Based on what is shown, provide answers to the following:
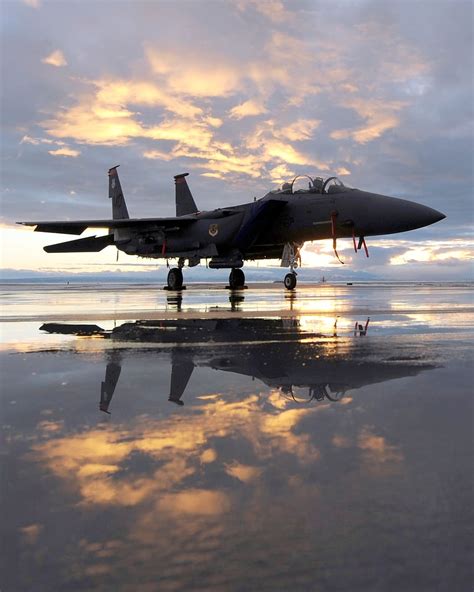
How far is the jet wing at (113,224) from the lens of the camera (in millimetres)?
20828

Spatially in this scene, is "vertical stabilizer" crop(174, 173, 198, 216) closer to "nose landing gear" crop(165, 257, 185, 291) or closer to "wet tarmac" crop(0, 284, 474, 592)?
"nose landing gear" crop(165, 257, 185, 291)

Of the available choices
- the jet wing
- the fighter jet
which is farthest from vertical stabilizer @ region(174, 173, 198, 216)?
the jet wing

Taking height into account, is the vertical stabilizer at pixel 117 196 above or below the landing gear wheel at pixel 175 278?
above

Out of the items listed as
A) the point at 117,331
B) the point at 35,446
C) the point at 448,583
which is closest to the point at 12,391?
the point at 35,446

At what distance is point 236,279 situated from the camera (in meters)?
24.2

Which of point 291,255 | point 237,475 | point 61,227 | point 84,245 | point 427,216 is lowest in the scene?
point 237,475

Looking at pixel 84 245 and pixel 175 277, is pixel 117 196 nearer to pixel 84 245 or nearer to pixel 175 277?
pixel 84 245

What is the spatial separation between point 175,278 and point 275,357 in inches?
713

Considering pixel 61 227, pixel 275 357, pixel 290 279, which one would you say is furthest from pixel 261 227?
pixel 275 357

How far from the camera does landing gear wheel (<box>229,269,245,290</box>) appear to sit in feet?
78.6

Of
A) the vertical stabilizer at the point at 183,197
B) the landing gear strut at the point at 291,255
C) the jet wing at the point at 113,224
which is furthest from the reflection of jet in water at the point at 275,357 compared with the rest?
the vertical stabilizer at the point at 183,197

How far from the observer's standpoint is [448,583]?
55.8 inches

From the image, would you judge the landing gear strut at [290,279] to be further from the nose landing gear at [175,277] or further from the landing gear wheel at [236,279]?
the nose landing gear at [175,277]

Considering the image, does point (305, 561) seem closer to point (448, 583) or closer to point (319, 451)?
point (448, 583)
